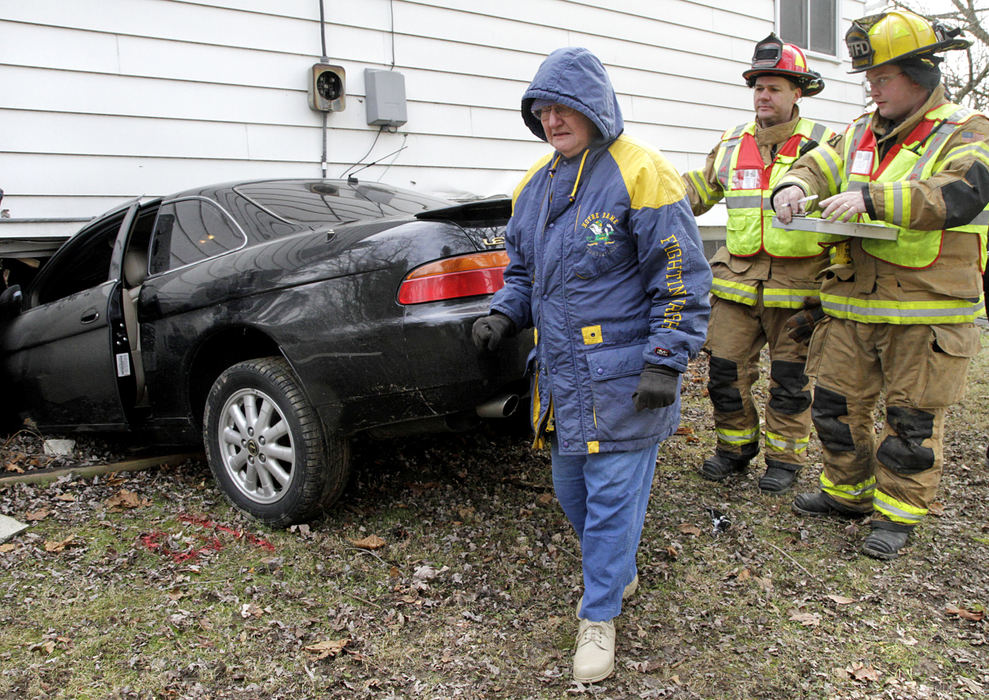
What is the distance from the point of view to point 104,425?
4.20m

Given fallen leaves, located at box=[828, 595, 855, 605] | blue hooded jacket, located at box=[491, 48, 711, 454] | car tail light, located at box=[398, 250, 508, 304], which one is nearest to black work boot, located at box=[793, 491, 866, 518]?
fallen leaves, located at box=[828, 595, 855, 605]

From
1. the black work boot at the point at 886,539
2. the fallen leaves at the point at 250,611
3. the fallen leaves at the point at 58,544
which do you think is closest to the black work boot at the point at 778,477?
the black work boot at the point at 886,539

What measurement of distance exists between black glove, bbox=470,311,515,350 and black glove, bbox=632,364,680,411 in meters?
0.58

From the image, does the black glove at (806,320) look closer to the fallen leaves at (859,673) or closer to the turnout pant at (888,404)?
the turnout pant at (888,404)

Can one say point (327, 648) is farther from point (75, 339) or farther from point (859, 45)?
point (859, 45)

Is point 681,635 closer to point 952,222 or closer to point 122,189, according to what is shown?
point 952,222

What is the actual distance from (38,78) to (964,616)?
573 centimetres

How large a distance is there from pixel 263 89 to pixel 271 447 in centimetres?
337

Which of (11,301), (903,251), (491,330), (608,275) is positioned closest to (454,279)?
(491,330)

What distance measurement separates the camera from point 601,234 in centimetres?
246

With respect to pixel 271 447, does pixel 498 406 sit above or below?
above

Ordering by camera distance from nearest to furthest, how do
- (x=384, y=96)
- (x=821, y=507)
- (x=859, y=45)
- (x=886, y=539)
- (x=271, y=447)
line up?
(x=859, y=45) → (x=886, y=539) → (x=271, y=447) → (x=821, y=507) → (x=384, y=96)

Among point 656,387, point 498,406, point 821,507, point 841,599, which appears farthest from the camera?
point 821,507

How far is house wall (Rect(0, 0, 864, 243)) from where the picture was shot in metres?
5.06
